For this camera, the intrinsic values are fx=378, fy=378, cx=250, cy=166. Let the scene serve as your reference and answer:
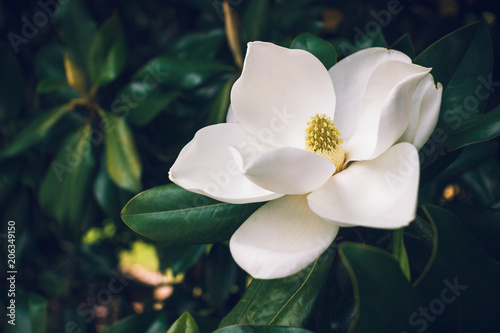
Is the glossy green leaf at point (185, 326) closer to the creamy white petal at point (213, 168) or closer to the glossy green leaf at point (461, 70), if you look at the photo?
the creamy white petal at point (213, 168)

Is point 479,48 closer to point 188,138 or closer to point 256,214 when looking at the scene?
point 256,214

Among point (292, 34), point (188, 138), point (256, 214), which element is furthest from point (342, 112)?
point (292, 34)

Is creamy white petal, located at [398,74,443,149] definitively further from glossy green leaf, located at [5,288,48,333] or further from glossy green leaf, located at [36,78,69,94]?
glossy green leaf, located at [5,288,48,333]
